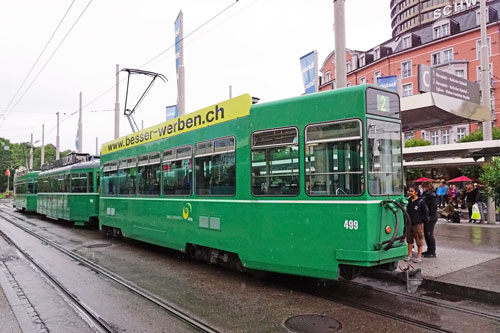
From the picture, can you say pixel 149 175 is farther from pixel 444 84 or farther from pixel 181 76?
pixel 444 84

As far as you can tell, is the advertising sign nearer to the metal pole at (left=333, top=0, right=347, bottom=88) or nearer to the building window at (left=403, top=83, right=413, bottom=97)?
the metal pole at (left=333, top=0, right=347, bottom=88)

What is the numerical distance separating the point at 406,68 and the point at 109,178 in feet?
135

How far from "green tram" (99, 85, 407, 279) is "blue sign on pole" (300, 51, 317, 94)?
4.35 m

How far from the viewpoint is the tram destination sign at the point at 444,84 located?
1276cm

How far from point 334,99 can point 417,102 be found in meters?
6.81

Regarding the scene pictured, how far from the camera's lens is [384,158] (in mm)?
6160

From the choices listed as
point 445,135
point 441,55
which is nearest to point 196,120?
point 445,135

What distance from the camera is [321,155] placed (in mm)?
6176

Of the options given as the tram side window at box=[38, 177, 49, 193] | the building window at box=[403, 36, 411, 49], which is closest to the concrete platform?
the tram side window at box=[38, 177, 49, 193]

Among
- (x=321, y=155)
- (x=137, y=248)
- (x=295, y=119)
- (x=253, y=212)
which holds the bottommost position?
(x=137, y=248)

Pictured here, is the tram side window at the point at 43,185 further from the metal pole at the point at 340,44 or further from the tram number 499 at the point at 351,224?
the tram number 499 at the point at 351,224

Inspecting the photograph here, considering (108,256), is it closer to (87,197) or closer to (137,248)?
(137,248)

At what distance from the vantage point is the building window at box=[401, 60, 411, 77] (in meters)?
45.6

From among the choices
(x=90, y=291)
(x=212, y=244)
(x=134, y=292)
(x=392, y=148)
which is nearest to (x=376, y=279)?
(x=392, y=148)
